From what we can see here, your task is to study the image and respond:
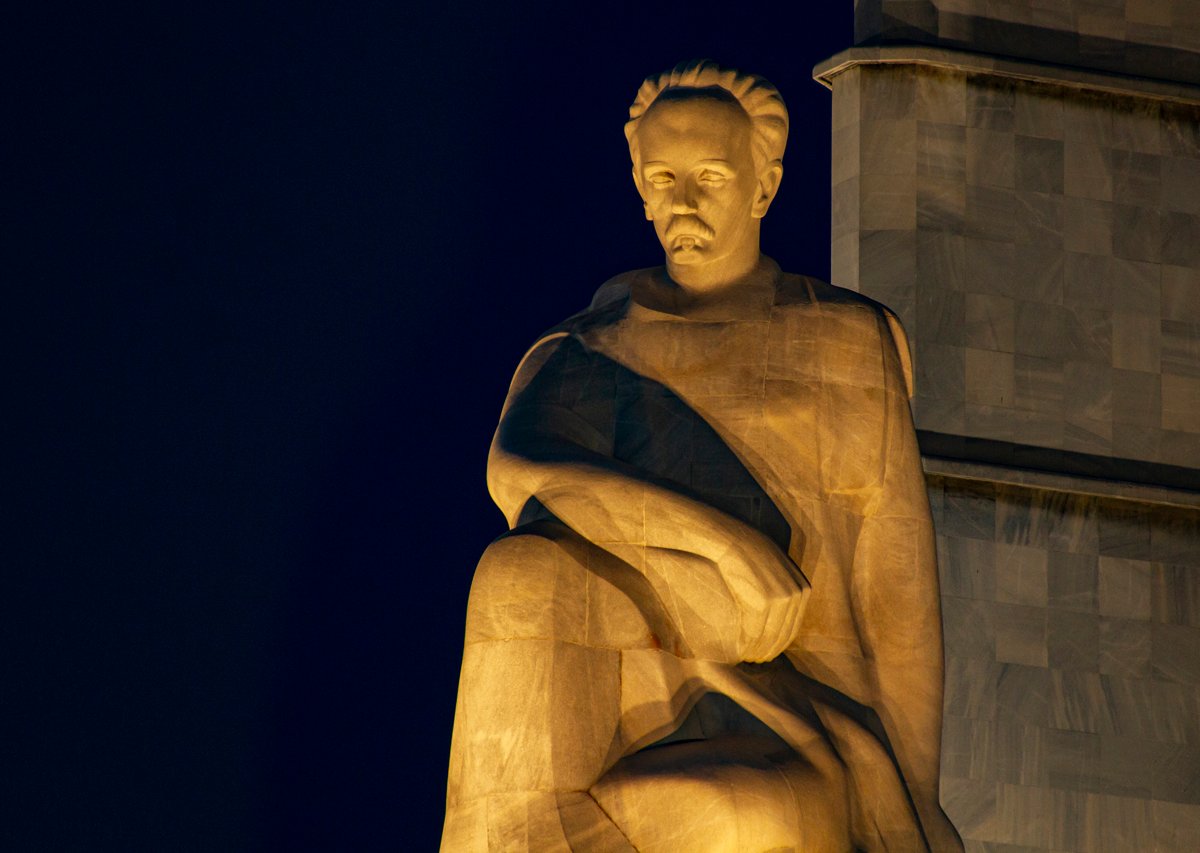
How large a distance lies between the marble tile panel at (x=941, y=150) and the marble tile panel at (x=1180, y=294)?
153 centimetres

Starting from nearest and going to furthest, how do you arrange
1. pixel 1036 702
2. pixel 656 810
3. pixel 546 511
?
pixel 656 810
pixel 546 511
pixel 1036 702

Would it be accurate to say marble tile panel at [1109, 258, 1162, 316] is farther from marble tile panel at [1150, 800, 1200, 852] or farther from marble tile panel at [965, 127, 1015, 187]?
marble tile panel at [1150, 800, 1200, 852]

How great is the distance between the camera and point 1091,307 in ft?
58.7

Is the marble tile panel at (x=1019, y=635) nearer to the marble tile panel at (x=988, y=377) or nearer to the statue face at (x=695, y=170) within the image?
the marble tile panel at (x=988, y=377)

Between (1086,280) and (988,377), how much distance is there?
1.01 m

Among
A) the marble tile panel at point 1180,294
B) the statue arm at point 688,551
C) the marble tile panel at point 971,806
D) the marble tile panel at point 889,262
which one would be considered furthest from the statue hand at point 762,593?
the marble tile panel at point 1180,294

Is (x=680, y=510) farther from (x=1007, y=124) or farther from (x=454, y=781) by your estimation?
(x=1007, y=124)

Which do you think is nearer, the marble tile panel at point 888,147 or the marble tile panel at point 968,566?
the marble tile panel at point 968,566

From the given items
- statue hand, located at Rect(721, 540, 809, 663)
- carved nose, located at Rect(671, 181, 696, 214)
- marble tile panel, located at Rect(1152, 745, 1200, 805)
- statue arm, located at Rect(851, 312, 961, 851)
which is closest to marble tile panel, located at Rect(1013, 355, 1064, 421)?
marble tile panel, located at Rect(1152, 745, 1200, 805)

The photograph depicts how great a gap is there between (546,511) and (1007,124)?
8971 mm

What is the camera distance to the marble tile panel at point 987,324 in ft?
57.8

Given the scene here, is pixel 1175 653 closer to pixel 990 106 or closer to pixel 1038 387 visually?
pixel 1038 387

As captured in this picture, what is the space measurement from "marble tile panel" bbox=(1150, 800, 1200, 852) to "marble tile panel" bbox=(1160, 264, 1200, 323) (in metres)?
3.21

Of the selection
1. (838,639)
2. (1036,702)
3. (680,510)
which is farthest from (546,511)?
(1036,702)
